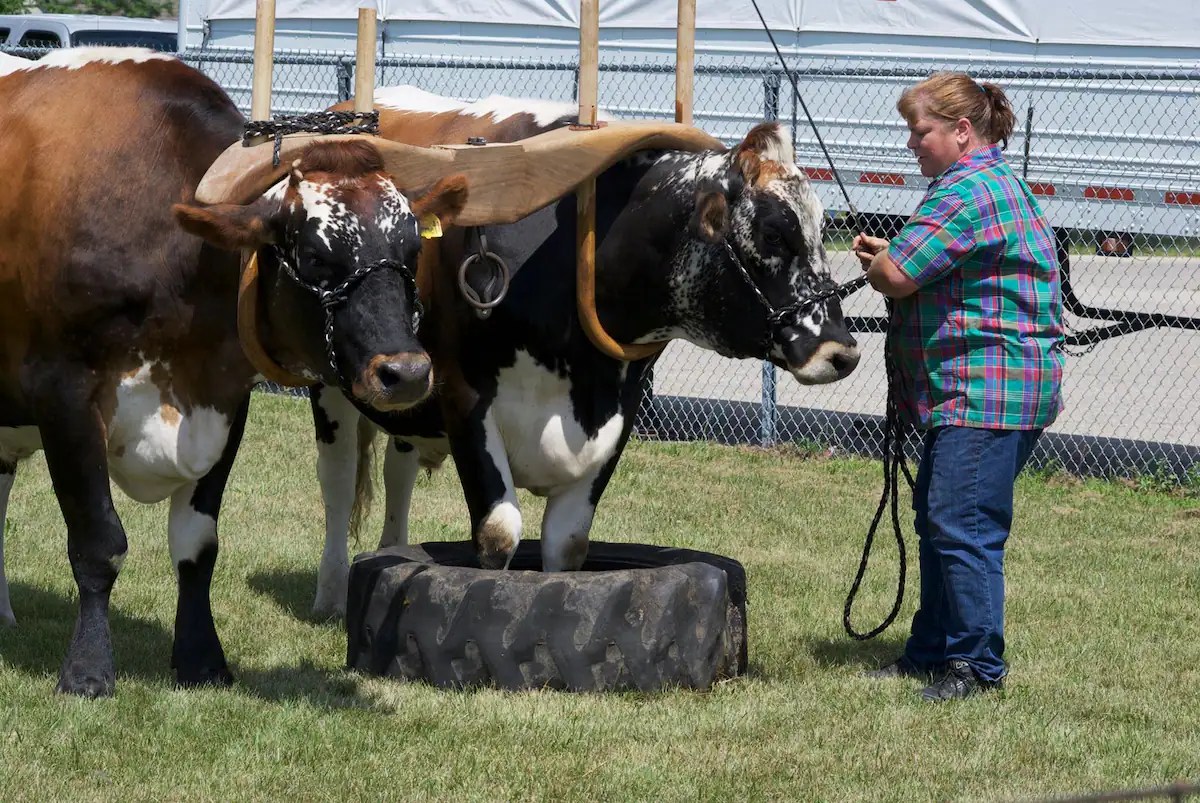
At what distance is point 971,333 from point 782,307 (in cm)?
60

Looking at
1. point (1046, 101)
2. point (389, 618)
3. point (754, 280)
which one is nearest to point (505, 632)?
point (389, 618)

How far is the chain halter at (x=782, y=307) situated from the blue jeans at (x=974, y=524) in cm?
60

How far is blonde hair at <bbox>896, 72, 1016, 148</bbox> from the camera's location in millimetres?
5176

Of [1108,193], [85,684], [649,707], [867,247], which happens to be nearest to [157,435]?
[85,684]

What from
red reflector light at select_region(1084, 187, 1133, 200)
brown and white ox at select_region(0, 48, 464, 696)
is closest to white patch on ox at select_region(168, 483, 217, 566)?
brown and white ox at select_region(0, 48, 464, 696)

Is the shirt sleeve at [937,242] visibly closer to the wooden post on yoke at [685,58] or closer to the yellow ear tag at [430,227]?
the wooden post on yoke at [685,58]

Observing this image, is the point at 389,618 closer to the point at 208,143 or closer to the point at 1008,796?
Answer: the point at 208,143

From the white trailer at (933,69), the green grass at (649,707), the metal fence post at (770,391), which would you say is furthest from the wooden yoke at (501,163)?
the metal fence post at (770,391)

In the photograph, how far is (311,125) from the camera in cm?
502

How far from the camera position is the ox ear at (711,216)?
5.02 meters

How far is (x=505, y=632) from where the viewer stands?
5.07m

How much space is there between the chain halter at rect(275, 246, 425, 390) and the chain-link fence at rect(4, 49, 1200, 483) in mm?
5385

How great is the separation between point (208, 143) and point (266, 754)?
1.89 meters

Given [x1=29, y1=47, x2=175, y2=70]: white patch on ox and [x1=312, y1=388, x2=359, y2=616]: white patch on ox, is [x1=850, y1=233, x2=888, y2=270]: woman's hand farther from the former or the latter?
[x1=29, y1=47, x2=175, y2=70]: white patch on ox
